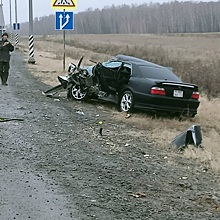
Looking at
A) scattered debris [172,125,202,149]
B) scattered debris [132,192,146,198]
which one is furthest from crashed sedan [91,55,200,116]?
scattered debris [132,192,146,198]

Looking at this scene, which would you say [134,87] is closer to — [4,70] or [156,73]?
[156,73]

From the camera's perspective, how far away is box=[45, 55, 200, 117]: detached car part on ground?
1155 cm

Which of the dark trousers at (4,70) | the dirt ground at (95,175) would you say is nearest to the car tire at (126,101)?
the dirt ground at (95,175)

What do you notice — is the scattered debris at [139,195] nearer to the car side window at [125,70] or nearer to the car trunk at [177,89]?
the car trunk at [177,89]

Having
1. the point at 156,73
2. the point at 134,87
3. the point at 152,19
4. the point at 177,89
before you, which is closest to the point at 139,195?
the point at 177,89

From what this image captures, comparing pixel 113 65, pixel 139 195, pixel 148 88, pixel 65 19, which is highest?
pixel 65 19

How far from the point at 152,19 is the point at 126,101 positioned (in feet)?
485

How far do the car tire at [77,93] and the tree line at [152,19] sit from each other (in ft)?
439

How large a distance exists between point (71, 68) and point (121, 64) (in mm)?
2149

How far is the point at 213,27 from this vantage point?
14462cm

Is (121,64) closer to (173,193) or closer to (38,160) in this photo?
(38,160)

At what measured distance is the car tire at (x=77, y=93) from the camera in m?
13.8

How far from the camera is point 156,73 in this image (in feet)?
41.1

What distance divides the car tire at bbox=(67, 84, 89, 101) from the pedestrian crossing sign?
5.88 m
